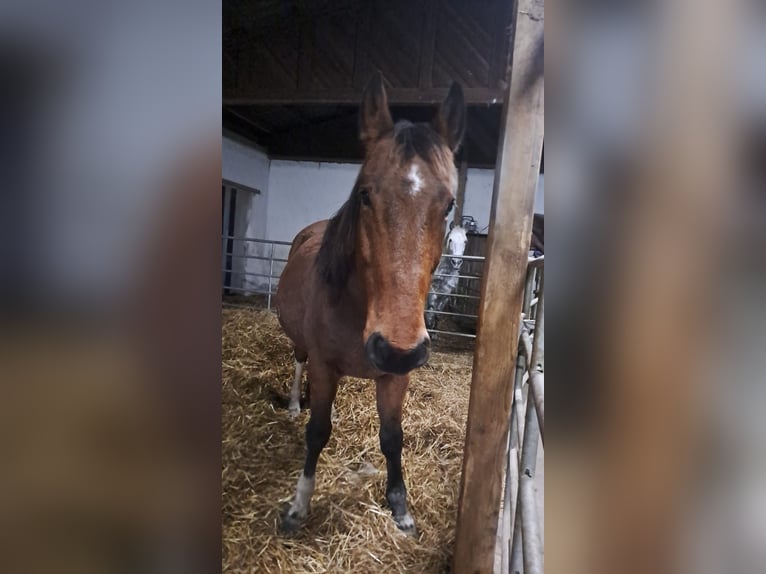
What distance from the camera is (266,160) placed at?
76 cm

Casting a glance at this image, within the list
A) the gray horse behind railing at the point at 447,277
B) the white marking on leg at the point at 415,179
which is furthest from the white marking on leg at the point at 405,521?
the white marking on leg at the point at 415,179

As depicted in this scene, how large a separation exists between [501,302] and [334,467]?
52 centimetres

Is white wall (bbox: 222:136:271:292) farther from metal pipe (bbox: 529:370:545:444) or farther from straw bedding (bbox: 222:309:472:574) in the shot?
metal pipe (bbox: 529:370:545:444)

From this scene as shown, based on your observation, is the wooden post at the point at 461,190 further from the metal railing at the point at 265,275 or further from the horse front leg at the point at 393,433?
the horse front leg at the point at 393,433

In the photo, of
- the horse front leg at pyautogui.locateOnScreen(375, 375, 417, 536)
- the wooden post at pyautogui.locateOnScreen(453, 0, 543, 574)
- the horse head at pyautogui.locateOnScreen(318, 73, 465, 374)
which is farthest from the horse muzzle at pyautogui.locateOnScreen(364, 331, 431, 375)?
the horse front leg at pyautogui.locateOnScreen(375, 375, 417, 536)

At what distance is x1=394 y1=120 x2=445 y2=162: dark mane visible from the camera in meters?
0.68

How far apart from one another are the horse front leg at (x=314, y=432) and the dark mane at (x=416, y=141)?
1.68 feet

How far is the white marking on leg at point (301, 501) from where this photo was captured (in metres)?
0.83
